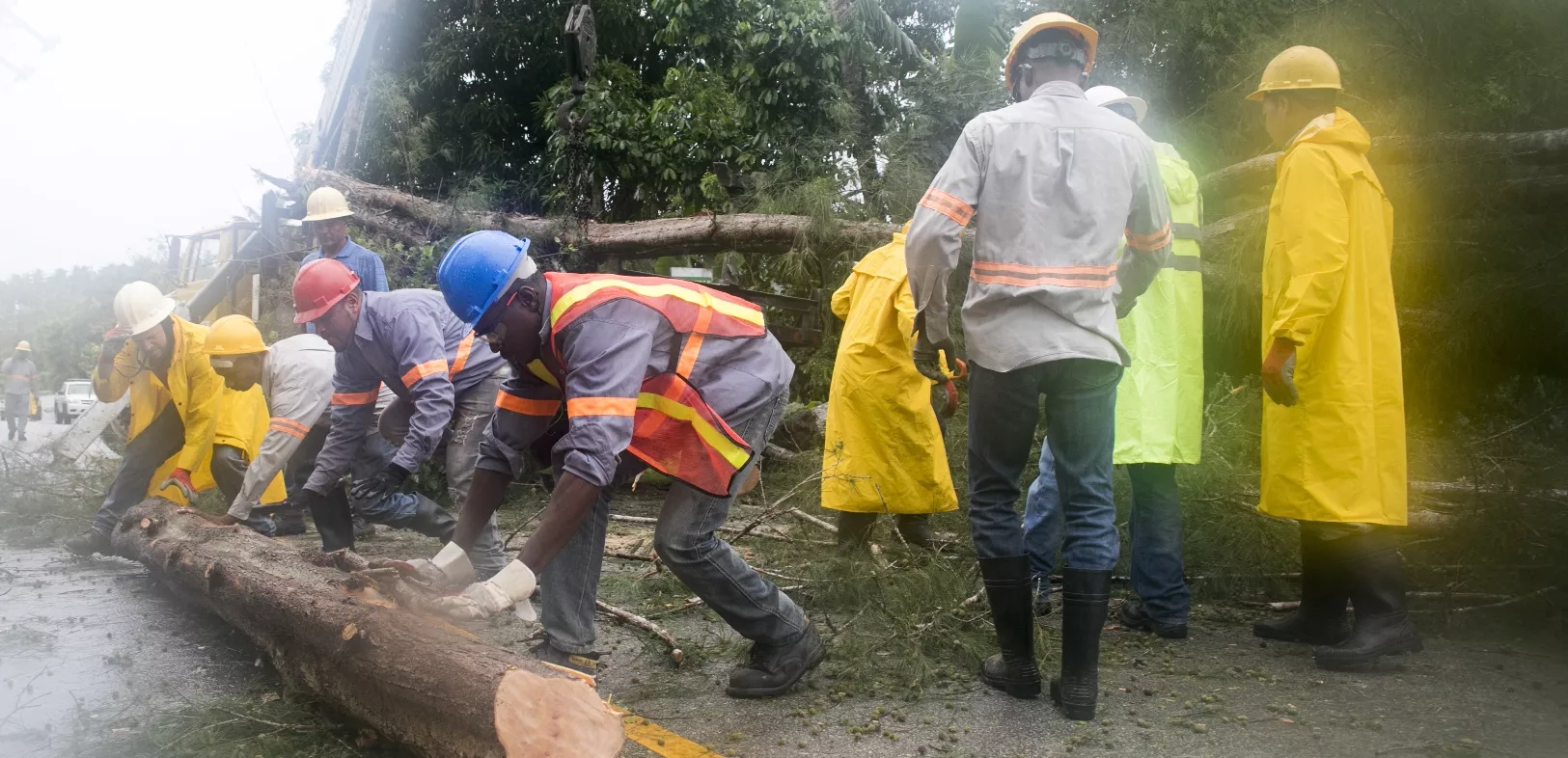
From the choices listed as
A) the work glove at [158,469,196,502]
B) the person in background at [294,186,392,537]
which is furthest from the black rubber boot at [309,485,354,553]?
the person in background at [294,186,392,537]

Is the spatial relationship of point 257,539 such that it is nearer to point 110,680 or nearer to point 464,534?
point 110,680

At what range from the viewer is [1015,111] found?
10.00ft

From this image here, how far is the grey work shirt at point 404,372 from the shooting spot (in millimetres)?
4426

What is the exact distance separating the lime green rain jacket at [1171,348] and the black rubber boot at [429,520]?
10.1ft

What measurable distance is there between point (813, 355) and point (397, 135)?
19.3 feet

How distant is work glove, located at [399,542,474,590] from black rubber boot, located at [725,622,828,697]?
838 millimetres

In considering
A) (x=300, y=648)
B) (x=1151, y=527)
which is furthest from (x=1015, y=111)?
(x=300, y=648)

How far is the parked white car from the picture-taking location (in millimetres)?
8766

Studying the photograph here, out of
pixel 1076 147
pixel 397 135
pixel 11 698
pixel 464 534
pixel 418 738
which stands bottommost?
pixel 11 698

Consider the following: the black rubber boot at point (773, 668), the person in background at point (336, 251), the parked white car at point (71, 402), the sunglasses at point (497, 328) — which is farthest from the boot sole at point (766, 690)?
the parked white car at point (71, 402)

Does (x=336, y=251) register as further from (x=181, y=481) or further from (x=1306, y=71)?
(x=1306, y=71)

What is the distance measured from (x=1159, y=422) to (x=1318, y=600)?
0.76m

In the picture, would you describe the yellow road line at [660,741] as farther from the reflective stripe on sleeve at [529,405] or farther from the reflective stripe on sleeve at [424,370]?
the reflective stripe on sleeve at [424,370]

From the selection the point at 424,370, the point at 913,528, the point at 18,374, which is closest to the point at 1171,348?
the point at 913,528
